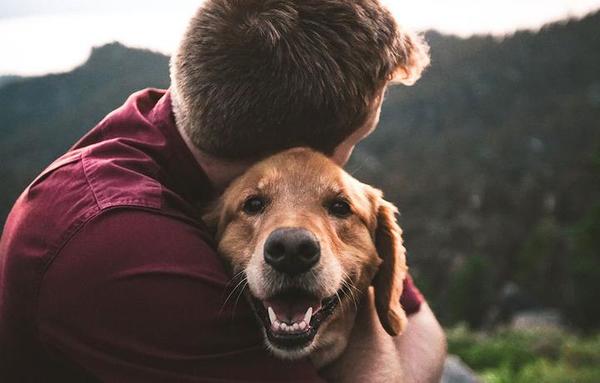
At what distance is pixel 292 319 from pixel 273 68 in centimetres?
105

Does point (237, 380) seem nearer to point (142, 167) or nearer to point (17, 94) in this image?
point (142, 167)

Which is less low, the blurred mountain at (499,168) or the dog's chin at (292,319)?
the dog's chin at (292,319)

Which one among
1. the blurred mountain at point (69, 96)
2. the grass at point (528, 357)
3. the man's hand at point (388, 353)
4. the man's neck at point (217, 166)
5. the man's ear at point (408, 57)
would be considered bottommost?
the grass at point (528, 357)

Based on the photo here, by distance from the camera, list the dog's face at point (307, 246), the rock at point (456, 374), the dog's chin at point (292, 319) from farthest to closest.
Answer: the rock at point (456, 374) < the dog's face at point (307, 246) < the dog's chin at point (292, 319)

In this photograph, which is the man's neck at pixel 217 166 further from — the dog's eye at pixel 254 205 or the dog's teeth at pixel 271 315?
the dog's teeth at pixel 271 315

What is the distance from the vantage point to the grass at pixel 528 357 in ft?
37.0

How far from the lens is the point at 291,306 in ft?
9.39

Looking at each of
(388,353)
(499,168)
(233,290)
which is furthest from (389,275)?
(499,168)

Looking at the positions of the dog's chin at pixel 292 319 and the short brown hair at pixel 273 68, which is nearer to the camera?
the dog's chin at pixel 292 319

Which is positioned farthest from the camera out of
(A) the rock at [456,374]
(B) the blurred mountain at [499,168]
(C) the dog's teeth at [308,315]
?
(B) the blurred mountain at [499,168]

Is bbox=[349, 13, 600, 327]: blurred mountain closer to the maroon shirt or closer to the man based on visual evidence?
the man

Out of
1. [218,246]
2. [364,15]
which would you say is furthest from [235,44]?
[218,246]

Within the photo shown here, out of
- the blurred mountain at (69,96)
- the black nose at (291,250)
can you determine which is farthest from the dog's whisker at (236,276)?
the blurred mountain at (69,96)

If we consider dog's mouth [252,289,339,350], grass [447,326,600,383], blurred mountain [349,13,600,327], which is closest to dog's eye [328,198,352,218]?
dog's mouth [252,289,339,350]
